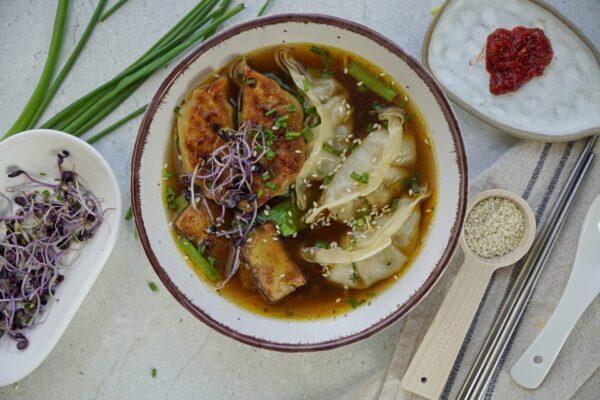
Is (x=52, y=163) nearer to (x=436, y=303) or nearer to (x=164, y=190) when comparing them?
(x=164, y=190)

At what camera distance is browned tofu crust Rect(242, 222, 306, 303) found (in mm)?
3205

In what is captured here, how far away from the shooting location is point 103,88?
134 inches

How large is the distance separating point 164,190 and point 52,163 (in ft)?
1.91

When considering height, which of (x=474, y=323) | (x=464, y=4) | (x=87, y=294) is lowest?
(x=474, y=323)

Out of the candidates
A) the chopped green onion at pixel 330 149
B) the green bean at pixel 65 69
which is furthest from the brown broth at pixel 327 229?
the green bean at pixel 65 69

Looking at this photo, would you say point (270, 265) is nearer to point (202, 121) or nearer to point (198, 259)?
point (198, 259)

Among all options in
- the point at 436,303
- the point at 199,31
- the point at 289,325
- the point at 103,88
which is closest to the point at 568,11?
the point at 436,303

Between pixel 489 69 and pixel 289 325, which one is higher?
pixel 489 69

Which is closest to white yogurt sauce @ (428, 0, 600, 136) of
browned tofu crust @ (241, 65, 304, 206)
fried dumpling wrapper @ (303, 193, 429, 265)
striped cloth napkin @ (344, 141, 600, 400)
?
striped cloth napkin @ (344, 141, 600, 400)

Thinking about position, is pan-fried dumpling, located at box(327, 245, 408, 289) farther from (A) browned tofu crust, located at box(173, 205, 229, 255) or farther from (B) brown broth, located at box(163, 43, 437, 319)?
(A) browned tofu crust, located at box(173, 205, 229, 255)

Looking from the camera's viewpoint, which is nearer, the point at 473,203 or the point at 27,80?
the point at 473,203

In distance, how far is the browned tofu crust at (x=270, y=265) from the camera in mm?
3205

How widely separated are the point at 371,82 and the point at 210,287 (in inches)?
46.9

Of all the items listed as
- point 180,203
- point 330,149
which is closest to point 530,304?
point 330,149
